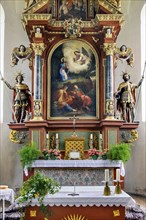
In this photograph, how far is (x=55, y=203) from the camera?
4996 millimetres

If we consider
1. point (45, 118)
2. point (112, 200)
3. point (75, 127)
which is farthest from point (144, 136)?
point (112, 200)

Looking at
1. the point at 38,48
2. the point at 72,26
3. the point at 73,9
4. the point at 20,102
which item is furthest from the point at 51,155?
the point at 73,9

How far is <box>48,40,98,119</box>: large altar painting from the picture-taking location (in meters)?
10.9

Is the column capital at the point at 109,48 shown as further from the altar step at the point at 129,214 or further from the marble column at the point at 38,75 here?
the altar step at the point at 129,214

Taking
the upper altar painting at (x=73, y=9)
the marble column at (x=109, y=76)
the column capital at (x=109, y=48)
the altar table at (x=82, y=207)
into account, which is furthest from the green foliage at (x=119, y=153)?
the altar table at (x=82, y=207)

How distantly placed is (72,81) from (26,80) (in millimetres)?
2592

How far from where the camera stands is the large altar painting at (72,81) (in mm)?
10875

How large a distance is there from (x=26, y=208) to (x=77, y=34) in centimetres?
703

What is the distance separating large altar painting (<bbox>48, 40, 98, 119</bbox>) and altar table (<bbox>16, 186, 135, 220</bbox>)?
5907mm

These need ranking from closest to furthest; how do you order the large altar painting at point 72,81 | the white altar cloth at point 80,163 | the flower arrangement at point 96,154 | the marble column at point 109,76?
1. the white altar cloth at point 80,163
2. the flower arrangement at point 96,154
3. the marble column at point 109,76
4. the large altar painting at point 72,81

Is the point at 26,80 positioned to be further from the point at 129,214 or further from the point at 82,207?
the point at 82,207

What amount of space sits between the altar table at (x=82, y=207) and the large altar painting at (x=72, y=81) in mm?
5907

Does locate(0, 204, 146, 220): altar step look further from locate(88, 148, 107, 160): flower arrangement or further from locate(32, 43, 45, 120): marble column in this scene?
locate(32, 43, 45, 120): marble column

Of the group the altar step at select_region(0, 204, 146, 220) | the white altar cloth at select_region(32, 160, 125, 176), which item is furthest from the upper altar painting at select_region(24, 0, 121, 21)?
the altar step at select_region(0, 204, 146, 220)
